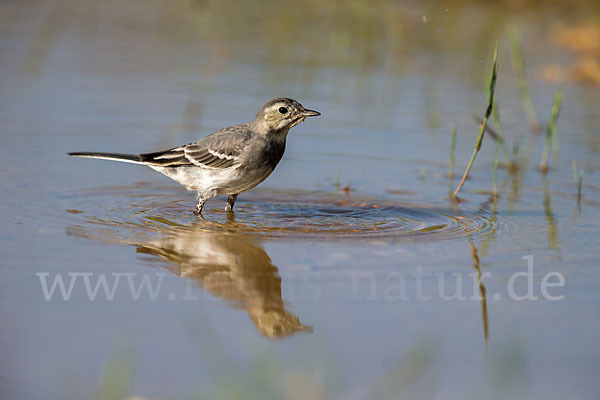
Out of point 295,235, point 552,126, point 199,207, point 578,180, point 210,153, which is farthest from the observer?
point 552,126

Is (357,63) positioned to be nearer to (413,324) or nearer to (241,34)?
(241,34)

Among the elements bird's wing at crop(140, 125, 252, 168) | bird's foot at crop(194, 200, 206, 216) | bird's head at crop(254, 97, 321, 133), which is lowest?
bird's foot at crop(194, 200, 206, 216)

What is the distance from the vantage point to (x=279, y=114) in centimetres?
748

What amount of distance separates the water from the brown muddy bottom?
0.11 feet

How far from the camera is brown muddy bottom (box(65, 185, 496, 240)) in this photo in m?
6.46

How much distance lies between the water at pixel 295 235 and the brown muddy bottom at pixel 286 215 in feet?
0.11

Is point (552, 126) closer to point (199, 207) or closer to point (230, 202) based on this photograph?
point (230, 202)

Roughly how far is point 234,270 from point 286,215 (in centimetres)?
148

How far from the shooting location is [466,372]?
4.08 metres

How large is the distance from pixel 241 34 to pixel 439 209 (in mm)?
8172

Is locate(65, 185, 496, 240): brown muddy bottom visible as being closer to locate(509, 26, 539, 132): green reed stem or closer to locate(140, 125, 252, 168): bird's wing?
locate(140, 125, 252, 168): bird's wing

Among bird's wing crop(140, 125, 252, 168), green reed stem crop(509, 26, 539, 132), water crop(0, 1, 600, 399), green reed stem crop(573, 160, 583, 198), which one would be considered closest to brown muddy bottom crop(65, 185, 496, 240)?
water crop(0, 1, 600, 399)

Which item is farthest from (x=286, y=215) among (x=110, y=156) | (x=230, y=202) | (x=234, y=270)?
(x=110, y=156)

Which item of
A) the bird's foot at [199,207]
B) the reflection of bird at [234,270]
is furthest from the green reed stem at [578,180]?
the bird's foot at [199,207]
